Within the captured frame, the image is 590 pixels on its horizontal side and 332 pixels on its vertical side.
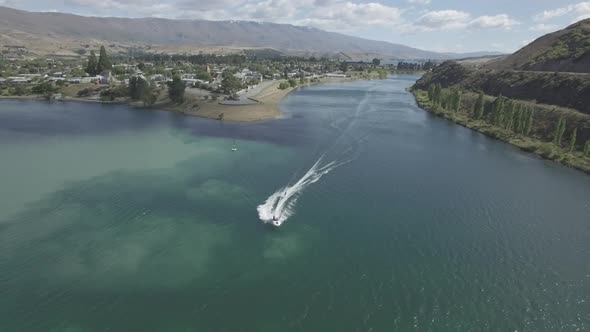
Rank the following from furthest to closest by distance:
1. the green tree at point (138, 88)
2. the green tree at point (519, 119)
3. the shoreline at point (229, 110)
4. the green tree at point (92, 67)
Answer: the green tree at point (92, 67)
the green tree at point (138, 88)
the shoreline at point (229, 110)
the green tree at point (519, 119)

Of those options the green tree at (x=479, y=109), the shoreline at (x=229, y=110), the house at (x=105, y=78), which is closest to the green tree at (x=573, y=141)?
the green tree at (x=479, y=109)

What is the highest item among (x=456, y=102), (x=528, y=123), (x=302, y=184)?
(x=456, y=102)

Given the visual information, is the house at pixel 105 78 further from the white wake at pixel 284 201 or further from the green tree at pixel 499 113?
the green tree at pixel 499 113

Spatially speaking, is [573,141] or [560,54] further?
[560,54]

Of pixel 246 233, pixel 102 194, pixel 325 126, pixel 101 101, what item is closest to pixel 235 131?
pixel 325 126

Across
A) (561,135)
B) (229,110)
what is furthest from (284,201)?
(229,110)

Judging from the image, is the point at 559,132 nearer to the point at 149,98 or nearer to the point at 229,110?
the point at 229,110

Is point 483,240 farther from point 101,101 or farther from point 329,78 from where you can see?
point 329,78
